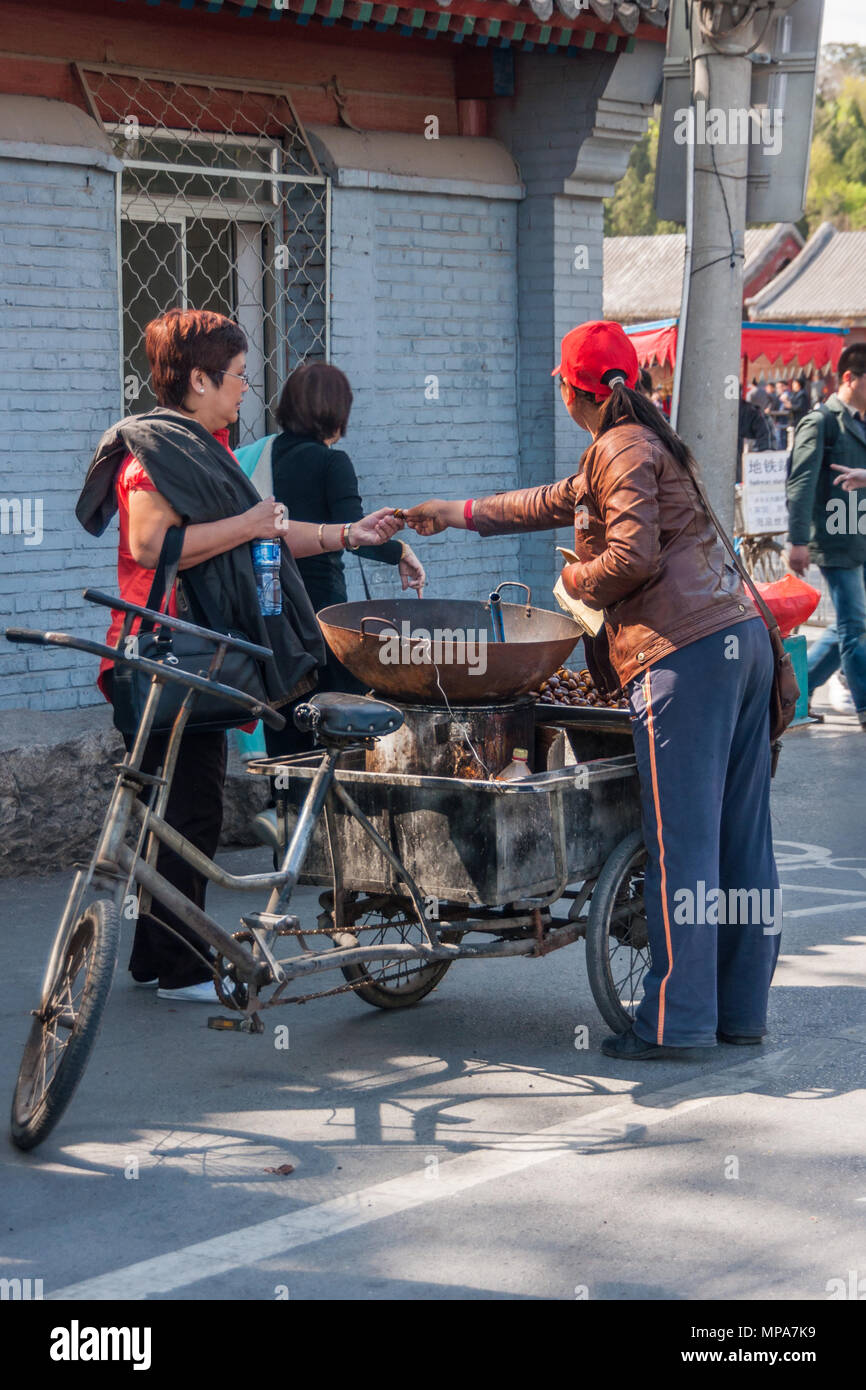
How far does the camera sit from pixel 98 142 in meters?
8.30

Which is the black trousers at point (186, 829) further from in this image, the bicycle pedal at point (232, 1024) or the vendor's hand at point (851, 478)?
the vendor's hand at point (851, 478)

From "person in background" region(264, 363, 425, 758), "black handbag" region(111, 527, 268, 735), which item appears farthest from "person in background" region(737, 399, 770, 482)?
"black handbag" region(111, 527, 268, 735)

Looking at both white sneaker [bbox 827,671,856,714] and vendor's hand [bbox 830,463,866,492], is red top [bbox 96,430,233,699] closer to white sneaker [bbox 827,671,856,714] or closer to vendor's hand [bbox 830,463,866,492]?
vendor's hand [bbox 830,463,866,492]

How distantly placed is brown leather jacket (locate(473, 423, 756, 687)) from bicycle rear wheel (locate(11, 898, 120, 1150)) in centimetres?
162

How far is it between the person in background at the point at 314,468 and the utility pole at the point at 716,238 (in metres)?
2.65

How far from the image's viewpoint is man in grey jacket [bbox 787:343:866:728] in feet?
34.9

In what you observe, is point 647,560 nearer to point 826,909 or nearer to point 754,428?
point 826,909

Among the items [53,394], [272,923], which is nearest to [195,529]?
[272,923]

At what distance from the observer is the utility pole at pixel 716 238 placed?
29.1 ft

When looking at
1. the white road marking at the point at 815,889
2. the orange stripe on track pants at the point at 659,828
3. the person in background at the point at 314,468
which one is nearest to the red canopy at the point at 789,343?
the white road marking at the point at 815,889

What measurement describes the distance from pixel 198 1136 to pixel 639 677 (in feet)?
5.62

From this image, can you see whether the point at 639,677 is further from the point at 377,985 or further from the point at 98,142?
the point at 98,142

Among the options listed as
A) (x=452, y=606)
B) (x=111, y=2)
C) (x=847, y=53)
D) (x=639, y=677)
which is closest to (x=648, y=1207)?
(x=639, y=677)

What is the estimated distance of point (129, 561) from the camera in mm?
5641
